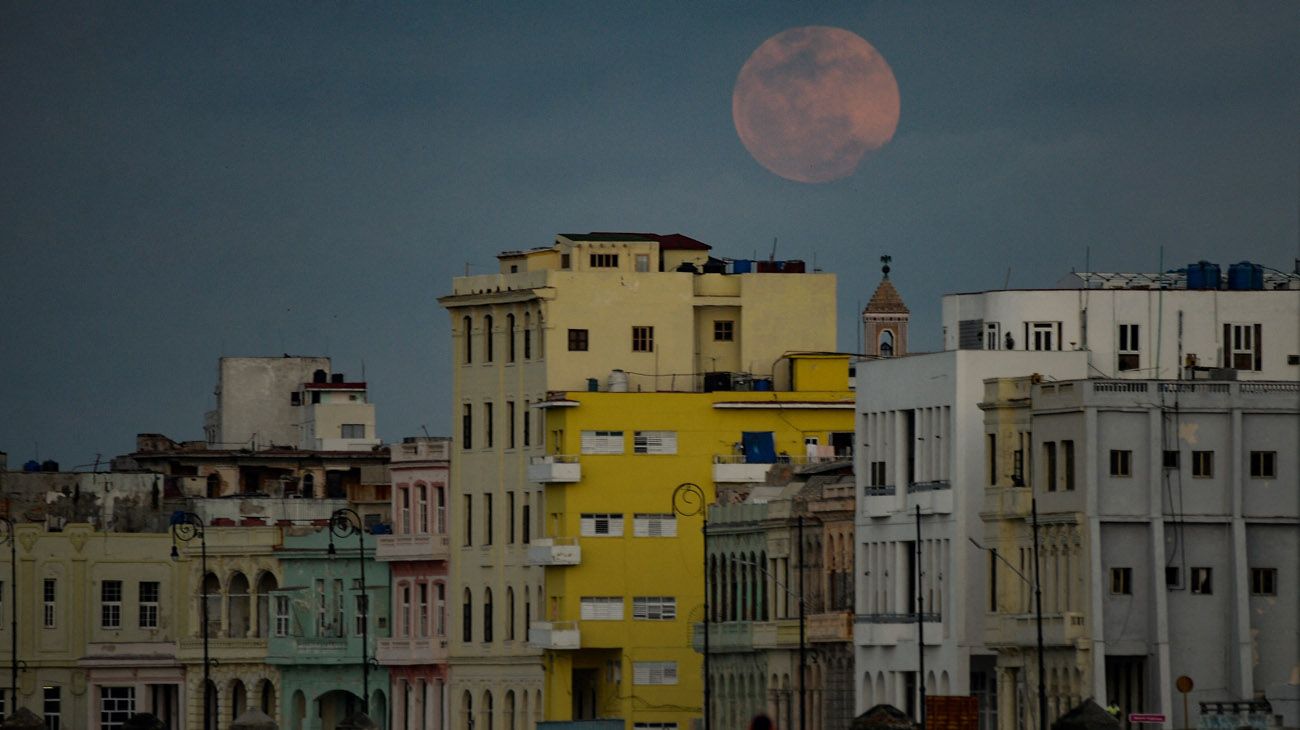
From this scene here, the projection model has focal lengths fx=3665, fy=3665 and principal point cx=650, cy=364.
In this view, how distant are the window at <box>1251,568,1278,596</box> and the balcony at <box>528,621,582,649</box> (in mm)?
38686

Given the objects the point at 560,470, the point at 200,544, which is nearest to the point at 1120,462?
the point at 560,470

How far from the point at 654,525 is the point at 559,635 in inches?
203

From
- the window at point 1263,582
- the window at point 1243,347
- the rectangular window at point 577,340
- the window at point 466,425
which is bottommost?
the window at point 1263,582

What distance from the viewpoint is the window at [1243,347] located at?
10838cm

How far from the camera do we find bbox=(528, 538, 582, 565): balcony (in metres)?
130

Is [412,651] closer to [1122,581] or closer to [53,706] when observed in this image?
[53,706]

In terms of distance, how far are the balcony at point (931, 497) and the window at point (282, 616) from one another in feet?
152

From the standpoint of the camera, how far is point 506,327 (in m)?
138

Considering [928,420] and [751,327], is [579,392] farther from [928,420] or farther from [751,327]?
[928,420]

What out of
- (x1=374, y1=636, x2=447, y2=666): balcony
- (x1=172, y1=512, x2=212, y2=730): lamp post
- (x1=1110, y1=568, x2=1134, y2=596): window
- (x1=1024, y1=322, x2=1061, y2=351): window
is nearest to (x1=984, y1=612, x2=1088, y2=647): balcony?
(x1=1110, y1=568, x2=1134, y2=596): window

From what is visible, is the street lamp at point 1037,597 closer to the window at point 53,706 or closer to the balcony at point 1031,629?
the balcony at point 1031,629

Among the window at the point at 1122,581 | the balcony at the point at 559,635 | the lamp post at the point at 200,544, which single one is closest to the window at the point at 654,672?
the balcony at the point at 559,635

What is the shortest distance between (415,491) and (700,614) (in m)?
18.5

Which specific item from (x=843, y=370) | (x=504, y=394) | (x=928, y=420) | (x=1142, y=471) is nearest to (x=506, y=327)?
(x=504, y=394)
